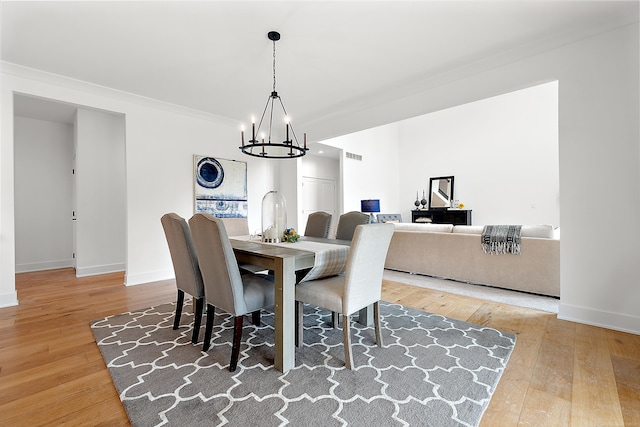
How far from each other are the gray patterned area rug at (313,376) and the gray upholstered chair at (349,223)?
35.1 inches

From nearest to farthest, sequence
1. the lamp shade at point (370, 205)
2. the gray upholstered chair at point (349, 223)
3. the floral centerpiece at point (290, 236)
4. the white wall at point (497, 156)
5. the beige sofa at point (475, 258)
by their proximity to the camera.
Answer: the floral centerpiece at point (290, 236)
the gray upholstered chair at point (349, 223)
the beige sofa at point (475, 258)
the white wall at point (497, 156)
the lamp shade at point (370, 205)

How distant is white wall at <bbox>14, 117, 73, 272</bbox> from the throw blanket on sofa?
6469 millimetres

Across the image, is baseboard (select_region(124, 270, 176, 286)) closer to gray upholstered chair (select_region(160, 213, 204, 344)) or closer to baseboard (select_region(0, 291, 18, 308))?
baseboard (select_region(0, 291, 18, 308))

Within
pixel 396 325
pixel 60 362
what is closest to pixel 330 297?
pixel 396 325

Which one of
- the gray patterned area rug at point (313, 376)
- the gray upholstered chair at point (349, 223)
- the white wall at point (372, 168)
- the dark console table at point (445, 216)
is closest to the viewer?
the gray patterned area rug at point (313, 376)

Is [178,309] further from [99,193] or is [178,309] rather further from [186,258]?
[99,193]

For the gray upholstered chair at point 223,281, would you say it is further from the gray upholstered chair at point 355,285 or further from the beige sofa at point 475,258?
the beige sofa at point 475,258

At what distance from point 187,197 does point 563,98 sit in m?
4.62

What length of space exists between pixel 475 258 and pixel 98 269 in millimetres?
5478

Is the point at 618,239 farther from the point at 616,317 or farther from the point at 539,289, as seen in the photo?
the point at 539,289

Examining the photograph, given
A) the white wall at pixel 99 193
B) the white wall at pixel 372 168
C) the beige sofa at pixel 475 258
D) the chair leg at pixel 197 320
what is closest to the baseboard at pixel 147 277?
the white wall at pixel 99 193

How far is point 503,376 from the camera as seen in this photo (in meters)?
1.71

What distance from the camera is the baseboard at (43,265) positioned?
14.8 ft

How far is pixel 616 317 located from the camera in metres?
2.32
